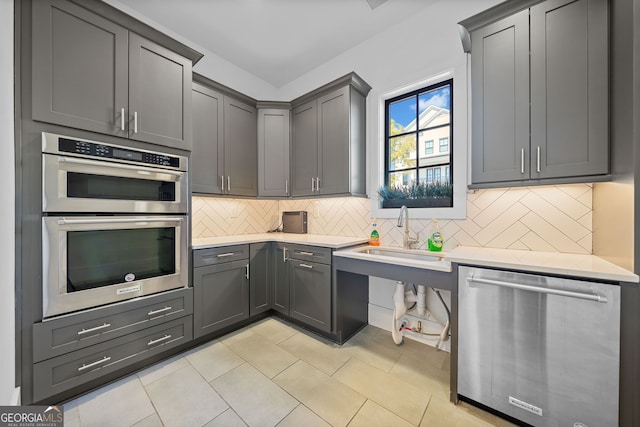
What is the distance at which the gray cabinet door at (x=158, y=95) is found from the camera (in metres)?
1.76

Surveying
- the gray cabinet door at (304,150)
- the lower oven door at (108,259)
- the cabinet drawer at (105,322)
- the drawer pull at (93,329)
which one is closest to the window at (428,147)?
the gray cabinet door at (304,150)

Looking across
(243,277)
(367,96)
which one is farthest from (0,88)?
(367,96)

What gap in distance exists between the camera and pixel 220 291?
2.25 metres

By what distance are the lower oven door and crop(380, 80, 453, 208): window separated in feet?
6.70

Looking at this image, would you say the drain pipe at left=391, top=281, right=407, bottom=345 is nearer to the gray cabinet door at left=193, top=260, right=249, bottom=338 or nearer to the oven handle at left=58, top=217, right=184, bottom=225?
the gray cabinet door at left=193, top=260, right=249, bottom=338

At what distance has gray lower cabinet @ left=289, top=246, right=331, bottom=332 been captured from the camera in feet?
7.22

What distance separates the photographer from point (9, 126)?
127 cm

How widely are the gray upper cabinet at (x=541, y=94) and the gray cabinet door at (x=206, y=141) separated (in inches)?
91.9

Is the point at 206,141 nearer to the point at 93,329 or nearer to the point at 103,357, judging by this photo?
the point at 93,329

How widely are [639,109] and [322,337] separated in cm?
251

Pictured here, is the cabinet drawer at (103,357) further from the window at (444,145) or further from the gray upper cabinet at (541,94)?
the window at (444,145)

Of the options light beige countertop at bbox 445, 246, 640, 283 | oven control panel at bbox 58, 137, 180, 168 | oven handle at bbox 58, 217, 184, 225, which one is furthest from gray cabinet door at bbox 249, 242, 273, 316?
light beige countertop at bbox 445, 246, 640, 283

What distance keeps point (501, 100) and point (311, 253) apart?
187 centimetres

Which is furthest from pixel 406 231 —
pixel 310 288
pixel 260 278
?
A: pixel 260 278
